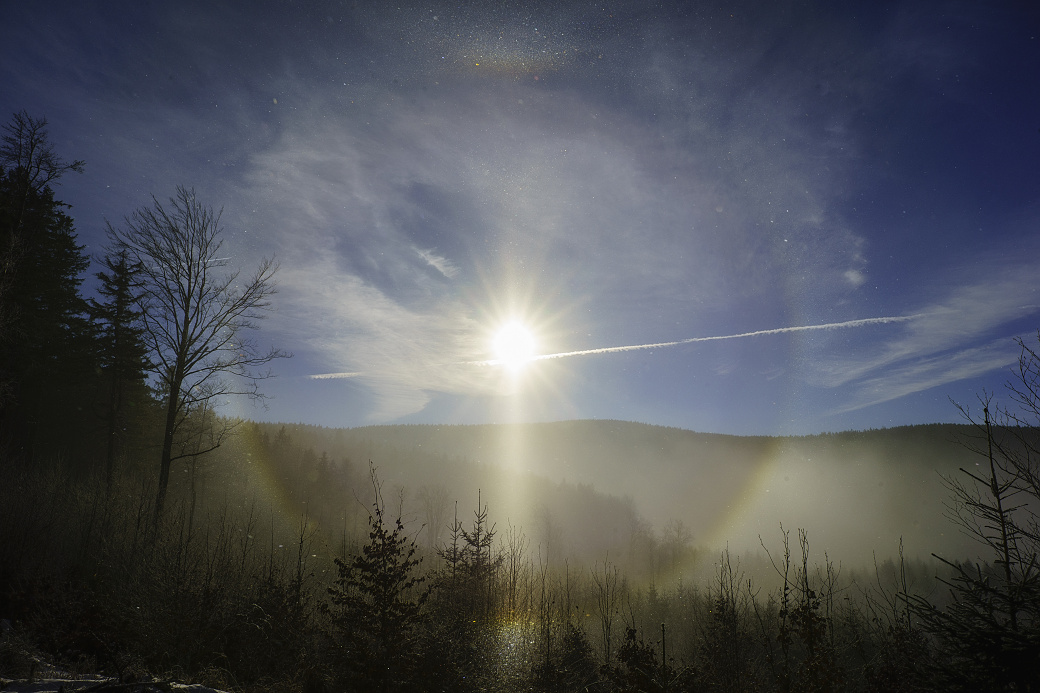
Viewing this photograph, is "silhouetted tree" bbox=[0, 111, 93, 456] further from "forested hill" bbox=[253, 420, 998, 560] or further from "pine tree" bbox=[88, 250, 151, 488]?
"forested hill" bbox=[253, 420, 998, 560]

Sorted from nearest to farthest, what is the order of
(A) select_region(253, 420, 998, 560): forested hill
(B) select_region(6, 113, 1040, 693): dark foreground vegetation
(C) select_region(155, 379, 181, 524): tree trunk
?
(B) select_region(6, 113, 1040, 693): dark foreground vegetation, (C) select_region(155, 379, 181, 524): tree trunk, (A) select_region(253, 420, 998, 560): forested hill

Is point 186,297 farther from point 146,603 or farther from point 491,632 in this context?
point 491,632

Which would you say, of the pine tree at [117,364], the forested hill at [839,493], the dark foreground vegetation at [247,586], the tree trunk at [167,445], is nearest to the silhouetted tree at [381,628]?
the dark foreground vegetation at [247,586]

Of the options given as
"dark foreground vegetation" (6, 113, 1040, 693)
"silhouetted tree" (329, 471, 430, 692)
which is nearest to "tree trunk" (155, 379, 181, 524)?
"dark foreground vegetation" (6, 113, 1040, 693)

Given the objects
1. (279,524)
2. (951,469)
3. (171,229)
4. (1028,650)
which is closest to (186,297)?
(171,229)

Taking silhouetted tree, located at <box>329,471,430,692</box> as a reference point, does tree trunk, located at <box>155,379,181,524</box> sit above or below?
above

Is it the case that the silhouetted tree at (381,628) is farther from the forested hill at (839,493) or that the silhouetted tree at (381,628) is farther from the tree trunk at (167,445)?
Result: the forested hill at (839,493)

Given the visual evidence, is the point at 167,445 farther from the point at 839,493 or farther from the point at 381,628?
the point at 839,493

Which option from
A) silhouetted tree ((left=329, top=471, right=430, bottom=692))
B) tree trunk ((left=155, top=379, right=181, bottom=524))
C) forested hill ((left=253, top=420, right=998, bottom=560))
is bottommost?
forested hill ((left=253, top=420, right=998, bottom=560))

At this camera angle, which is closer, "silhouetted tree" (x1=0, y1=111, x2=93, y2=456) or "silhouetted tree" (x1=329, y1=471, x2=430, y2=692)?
"silhouetted tree" (x1=329, y1=471, x2=430, y2=692)

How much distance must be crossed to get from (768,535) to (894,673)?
639ft

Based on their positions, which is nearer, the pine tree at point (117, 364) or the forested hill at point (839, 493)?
the pine tree at point (117, 364)

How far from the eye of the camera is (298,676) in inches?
396

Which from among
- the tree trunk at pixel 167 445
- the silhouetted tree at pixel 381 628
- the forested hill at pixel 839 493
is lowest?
the forested hill at pixel 839 493
